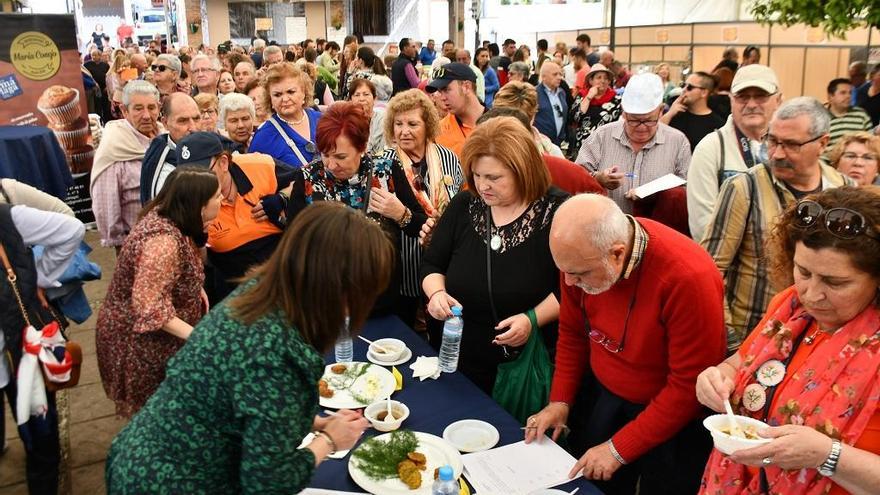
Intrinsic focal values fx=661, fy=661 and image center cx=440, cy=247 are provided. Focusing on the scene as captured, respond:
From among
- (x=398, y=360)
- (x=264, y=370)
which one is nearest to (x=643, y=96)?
(x=398, y=360)

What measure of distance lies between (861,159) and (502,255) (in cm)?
206

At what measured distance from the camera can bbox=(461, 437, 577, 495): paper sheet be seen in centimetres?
195

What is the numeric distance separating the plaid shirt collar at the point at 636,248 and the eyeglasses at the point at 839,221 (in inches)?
18.9

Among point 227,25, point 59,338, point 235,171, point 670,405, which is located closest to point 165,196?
point 59,338

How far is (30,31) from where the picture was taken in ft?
19.7

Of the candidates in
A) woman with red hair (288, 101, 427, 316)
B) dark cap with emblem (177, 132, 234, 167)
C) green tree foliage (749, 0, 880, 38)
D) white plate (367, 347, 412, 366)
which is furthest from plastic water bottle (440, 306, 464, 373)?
green tree foliage (749, 0, 880, 38)

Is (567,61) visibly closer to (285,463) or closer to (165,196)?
(165,196)

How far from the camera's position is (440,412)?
93.2 inches

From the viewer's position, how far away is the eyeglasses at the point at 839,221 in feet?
4.98

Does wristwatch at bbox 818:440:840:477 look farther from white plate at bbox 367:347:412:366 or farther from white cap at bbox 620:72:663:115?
white cap at bbox 620:72:663:115

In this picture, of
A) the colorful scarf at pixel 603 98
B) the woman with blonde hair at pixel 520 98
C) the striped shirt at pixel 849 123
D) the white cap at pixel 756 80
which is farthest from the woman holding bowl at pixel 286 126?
the striped shirt at pixel 849 123

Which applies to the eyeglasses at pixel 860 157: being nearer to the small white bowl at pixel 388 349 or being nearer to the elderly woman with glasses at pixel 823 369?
the elderly woman with glasses at pixel 823 369

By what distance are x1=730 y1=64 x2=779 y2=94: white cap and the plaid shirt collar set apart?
177cm

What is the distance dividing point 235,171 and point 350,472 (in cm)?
220
